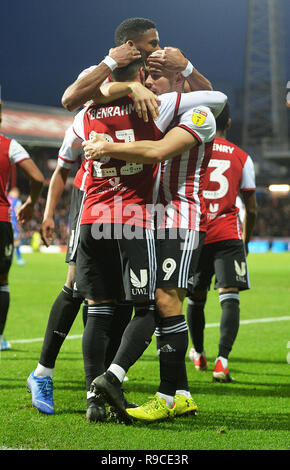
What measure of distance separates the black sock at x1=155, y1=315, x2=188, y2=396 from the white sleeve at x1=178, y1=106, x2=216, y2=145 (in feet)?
3.49

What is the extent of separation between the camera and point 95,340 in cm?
378

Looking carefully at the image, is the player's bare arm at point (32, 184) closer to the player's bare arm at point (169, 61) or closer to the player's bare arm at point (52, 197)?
the player's bare arm at point (52, 197)

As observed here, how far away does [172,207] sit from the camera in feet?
13.0

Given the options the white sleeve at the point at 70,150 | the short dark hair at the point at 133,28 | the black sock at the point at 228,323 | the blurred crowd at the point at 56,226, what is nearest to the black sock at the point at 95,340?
the white sleeve at the point at 70,150

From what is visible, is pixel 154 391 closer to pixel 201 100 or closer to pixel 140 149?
pixel 140 149

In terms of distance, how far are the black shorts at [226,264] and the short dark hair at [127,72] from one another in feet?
6.93

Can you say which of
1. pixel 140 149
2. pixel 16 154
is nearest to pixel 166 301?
pixel 140 149

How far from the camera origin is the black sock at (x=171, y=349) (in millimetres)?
3822

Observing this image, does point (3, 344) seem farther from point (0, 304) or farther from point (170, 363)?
point (170, 363)

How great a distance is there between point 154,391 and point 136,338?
46.1 inches

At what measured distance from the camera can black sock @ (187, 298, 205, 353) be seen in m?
5.75

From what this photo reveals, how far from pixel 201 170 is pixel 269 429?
1581 millimetres

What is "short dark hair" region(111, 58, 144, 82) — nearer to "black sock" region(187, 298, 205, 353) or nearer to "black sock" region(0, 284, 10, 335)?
"black sock" region(187, 298, 205, 353)
